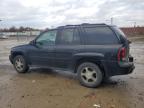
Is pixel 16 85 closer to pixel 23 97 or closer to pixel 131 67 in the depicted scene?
pixel 23 97

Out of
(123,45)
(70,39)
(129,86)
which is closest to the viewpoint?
(123,45)

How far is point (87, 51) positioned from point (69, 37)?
0.92m

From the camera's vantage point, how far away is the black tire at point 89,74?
6.32m

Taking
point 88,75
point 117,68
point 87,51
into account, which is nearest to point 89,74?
point 88,75

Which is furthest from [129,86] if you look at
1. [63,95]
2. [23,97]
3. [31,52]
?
[31,52]

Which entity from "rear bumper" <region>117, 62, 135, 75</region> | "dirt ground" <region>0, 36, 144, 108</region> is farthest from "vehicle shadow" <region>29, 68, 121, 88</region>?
"rear bumper" <region>117, 62, 135, 75</region>

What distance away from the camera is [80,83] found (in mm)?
6723

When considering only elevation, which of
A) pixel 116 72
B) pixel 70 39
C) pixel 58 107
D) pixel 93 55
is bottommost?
pixel 58 107

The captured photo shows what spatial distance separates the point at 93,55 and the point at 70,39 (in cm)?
108

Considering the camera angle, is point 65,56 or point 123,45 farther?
point 65,56

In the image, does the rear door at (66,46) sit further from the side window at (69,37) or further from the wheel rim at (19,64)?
the wheel rim at (19,64)

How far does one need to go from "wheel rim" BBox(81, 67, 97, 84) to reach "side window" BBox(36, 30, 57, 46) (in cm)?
158

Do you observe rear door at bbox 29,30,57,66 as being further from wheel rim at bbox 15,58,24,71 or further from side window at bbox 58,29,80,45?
wheel rim at bbox 15,58,24,71

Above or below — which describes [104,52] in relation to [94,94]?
above
